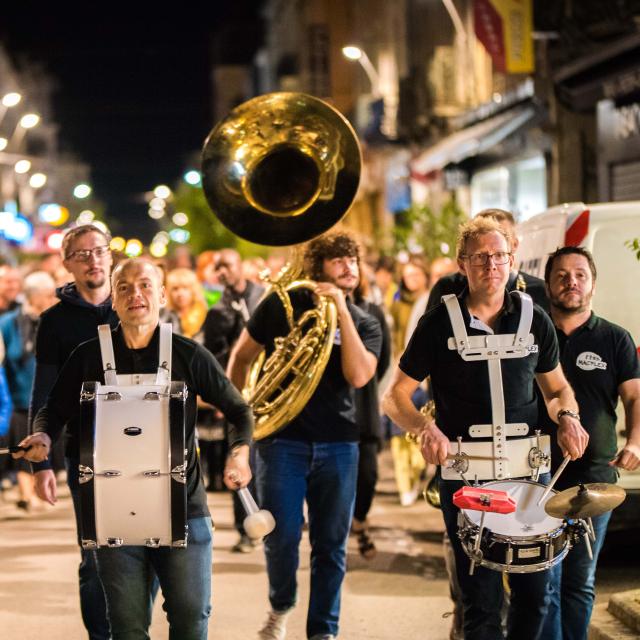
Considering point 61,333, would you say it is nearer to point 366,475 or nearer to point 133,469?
point 133,469

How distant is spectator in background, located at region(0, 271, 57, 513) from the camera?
1209 centimetres

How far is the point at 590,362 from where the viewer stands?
20.1 ft

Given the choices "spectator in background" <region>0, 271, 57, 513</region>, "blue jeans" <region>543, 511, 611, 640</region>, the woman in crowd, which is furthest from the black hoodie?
"spectator in background" <region>0, 271, 57, 513</region>

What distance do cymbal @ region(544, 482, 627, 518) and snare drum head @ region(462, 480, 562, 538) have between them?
0.21 m

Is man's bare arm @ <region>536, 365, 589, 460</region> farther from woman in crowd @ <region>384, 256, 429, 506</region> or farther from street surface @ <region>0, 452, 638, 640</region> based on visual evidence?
woman in crowd @ <region>384, 256, 429, 506</region>

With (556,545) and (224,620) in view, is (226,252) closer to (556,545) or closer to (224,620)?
(224,620)

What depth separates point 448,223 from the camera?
72.5 ft

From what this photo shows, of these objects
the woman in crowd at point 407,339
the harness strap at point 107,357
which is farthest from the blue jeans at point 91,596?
the woman in crowd at point 407,339

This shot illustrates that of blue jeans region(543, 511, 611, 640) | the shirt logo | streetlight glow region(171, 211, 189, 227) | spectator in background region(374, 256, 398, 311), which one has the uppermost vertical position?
streetlight glow region(171, 211, 189, 227)

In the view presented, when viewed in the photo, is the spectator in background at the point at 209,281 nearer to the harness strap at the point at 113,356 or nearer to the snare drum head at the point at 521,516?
the harness strap at the point at 113,356

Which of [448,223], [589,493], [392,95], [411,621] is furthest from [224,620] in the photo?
[392,95]

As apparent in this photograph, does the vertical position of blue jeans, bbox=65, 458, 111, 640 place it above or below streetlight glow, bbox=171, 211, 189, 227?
below

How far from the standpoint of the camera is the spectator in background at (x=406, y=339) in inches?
460

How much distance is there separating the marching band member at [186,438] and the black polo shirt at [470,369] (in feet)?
2.41
